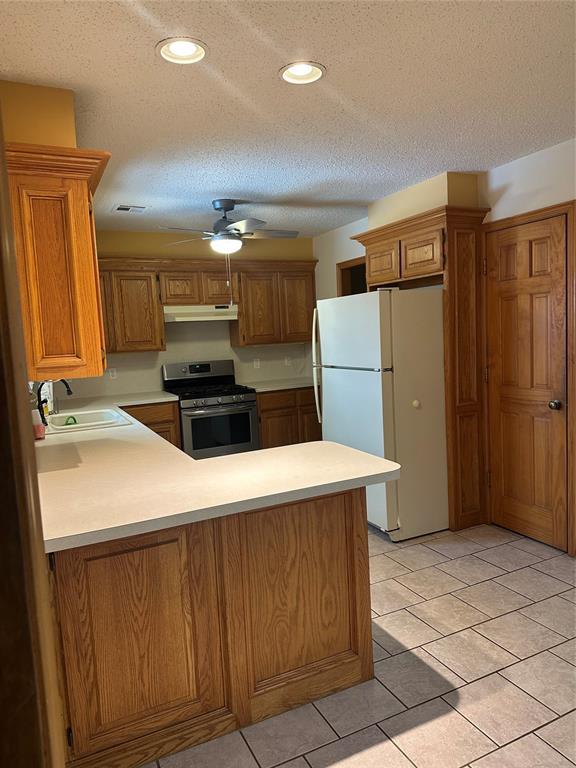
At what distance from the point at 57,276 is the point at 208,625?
4.71 feet

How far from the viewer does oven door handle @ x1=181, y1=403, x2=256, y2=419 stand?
473 cm

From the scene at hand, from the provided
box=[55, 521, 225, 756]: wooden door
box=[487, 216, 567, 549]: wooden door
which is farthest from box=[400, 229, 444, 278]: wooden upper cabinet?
box=[55, 521, 225, 756]: wooden door

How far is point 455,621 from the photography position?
256 cm

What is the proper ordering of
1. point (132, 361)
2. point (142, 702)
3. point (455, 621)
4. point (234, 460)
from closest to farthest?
1. point (142, 702)
2. point (234, 460)
3. point (455, 621)
4. point (132, 361)

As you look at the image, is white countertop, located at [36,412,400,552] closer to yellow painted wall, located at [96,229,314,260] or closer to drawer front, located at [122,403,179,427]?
drawer front, located at [122,403,179,427]

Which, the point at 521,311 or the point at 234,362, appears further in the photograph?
the point at 234,362

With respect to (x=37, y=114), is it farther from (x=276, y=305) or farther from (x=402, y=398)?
(x=276, y=305)

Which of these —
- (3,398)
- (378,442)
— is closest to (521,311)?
(378,442)

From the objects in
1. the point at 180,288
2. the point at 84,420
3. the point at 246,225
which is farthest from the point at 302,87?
the point at 180,288

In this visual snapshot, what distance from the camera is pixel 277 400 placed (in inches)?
204

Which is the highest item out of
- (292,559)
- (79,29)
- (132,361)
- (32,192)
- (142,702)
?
(79,29)

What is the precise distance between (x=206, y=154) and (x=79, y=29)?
1.26m

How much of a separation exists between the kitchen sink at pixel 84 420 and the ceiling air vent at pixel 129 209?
156 centimetres

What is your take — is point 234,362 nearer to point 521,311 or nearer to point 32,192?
point 521,311
